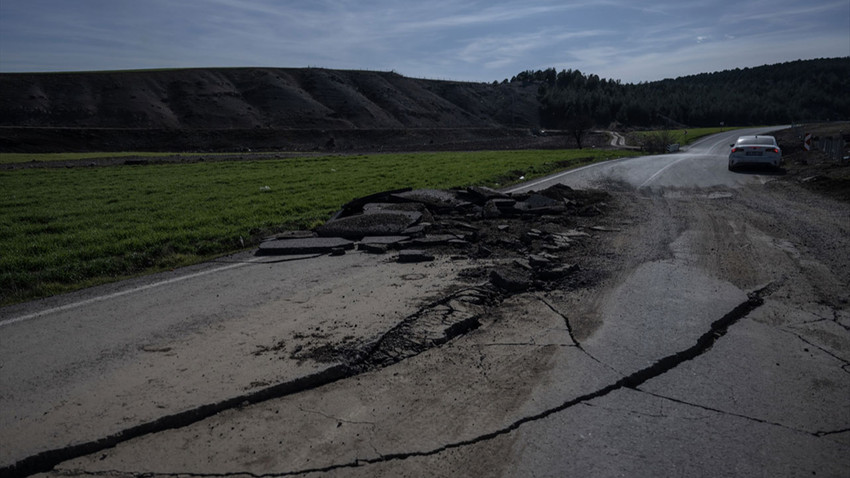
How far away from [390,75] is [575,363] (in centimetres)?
9885

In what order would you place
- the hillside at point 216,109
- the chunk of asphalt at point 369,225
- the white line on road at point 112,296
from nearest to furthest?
the white line on road at point 112,296, the chunk of asphalt at point 369,225, the hillside at point 216,109

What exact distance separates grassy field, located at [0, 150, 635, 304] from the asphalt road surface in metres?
1.54

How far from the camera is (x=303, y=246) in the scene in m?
8.30

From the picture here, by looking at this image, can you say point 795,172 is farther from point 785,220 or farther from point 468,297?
point 468,297

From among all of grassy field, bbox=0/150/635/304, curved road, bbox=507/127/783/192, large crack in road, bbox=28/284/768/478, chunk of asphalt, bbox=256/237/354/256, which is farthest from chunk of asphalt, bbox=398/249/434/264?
curved road, bbox=507/127/783/192

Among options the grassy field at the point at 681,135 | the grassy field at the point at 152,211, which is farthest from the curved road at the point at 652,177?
the grassy field at the point at 681,135

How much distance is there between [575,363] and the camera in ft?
13.5

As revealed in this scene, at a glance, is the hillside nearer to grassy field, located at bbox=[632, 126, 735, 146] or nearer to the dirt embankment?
grassy field, located at bbox=[632, 126, 735, 146]

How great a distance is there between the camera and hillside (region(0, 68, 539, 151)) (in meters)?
50.7

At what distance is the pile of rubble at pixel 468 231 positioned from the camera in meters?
7.17

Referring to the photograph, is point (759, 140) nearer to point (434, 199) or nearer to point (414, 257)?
point (434, 199)

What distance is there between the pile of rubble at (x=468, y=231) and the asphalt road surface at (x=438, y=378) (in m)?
0.77

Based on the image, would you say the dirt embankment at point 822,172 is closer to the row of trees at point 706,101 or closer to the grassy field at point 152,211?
the grassy field at point 152,211

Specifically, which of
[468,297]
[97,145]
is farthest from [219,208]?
[97,145]
